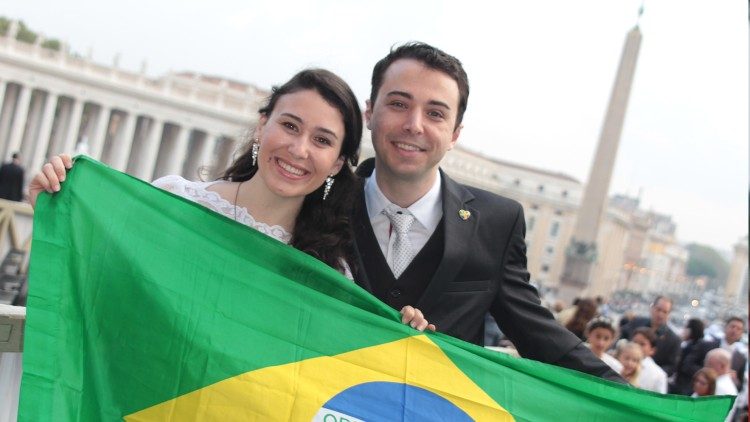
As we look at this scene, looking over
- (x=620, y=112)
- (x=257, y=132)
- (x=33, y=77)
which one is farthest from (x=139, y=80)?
(x=257, y=132)

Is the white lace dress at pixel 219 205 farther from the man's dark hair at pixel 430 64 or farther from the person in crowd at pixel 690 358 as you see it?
the person in crowd at pixel 690 358

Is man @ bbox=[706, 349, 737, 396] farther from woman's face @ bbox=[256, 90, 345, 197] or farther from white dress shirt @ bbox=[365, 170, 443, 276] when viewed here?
woman's face @ bbox=[256, 90, 345, 197]

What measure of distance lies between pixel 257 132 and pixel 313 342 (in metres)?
0.66

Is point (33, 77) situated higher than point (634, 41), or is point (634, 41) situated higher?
point (634, 41)

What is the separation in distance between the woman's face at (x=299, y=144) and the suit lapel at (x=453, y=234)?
1.39 ft

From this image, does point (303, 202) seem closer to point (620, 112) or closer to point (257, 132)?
point (257, 132)

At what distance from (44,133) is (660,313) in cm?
6010

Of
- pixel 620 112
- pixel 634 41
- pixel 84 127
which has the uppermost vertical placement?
pixel 634 41

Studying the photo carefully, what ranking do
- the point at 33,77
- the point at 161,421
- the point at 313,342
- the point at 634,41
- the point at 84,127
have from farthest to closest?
the point at 84,127, the point at 33,77, the point at 634,41, the point at 313,342, the point at 161,421

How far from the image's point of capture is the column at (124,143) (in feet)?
225

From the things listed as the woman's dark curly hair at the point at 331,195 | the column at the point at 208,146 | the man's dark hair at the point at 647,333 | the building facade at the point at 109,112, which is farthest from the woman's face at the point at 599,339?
the column at the point at 208,146

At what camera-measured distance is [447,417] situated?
2869 millimetres

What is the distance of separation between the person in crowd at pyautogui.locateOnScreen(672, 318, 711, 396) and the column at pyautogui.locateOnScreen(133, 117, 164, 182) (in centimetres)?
6214

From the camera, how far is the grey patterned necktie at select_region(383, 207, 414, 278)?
3084 mm
